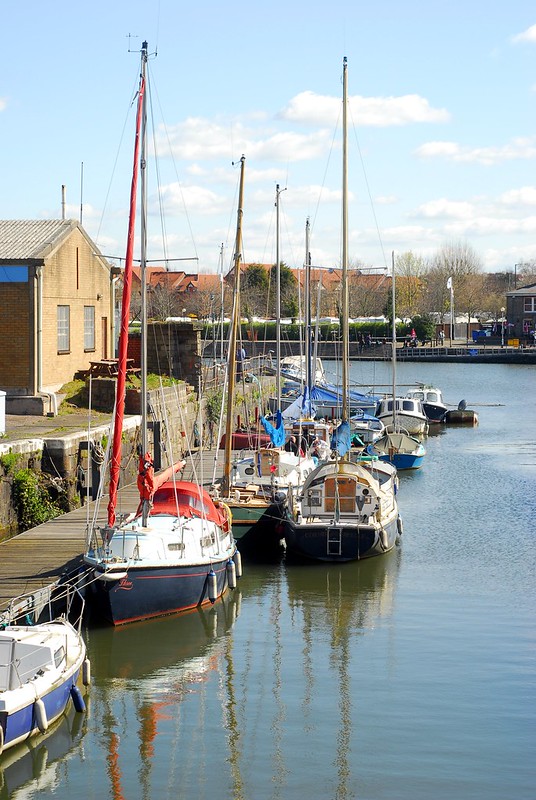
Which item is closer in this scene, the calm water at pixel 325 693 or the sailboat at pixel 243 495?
the calm water at pixel 325 693

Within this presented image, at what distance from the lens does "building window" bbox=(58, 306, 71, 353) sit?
128 feet

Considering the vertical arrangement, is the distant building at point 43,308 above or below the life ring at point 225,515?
above

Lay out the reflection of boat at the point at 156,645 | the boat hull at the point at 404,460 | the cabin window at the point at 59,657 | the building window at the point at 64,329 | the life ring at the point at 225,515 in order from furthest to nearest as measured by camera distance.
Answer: the boat hull at the point at 404,460 < the building window at the point at 64,329 < the life ring at the point at 225,515 < the reflection of boat at the point at 156,645 < the cabin window at the point at 59,657

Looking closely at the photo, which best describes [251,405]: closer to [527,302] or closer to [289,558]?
[289,558]

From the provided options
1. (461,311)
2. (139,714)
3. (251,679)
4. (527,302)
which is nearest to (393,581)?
(251,679)

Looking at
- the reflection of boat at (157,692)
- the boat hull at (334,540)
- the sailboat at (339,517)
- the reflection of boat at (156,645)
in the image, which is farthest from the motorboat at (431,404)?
the reflection of boat at (156,645)

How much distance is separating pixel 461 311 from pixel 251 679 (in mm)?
139290

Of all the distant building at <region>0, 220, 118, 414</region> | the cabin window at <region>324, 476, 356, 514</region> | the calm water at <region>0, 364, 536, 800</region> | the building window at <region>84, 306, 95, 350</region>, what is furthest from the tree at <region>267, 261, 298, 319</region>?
the cabin window at <region>324, 476, 356, 514</region>

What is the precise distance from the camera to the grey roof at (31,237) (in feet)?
121

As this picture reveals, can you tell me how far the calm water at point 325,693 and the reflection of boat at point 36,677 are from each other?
0.44m

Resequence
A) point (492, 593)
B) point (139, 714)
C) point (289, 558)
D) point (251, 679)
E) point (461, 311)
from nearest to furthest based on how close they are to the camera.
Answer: point (139, 714) < point (251, 679) < point (492, 593) < point (289, 558) < point (461, 311)

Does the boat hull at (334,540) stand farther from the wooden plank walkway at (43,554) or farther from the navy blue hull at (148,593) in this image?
the navy blue hull at (148,593)

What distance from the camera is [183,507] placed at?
23.4 meters

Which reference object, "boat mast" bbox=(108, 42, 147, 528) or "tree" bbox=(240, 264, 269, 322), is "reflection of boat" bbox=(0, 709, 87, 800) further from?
"tree" bbox=(240, 264, 269, 322)
